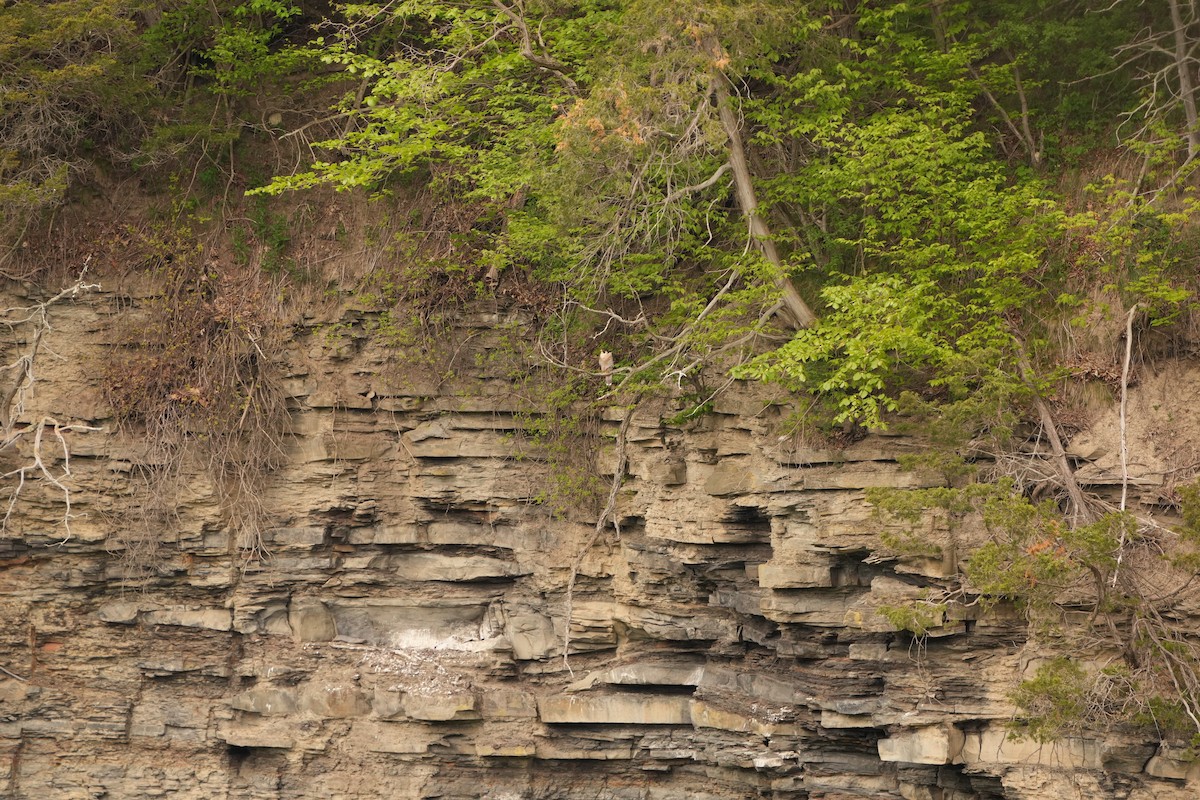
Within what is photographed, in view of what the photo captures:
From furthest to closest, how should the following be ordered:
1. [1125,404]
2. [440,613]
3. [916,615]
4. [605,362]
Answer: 1. [440,613]
2. [605,362]
3. [1125,404]
4. [916,615]

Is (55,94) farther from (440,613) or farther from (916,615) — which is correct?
(916,615)

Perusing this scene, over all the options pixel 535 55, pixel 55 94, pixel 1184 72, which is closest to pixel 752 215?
pixel 535 55

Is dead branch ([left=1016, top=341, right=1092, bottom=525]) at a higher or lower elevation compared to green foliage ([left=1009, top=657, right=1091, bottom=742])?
higher

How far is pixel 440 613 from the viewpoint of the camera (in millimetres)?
13867

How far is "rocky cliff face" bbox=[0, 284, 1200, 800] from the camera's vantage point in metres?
11.5

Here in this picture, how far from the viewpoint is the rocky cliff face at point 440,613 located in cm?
1152

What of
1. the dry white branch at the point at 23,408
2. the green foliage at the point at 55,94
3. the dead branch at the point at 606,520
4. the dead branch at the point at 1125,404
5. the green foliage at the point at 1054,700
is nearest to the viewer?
the green foliage at the point at 1054,700

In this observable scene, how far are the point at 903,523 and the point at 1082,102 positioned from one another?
16.5ft

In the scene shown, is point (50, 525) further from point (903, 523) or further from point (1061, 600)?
point (1061, 600)

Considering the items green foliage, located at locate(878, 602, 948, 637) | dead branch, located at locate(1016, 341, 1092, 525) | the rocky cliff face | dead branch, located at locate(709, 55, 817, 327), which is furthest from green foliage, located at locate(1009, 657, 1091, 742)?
dead branch, located at locate(709, 55, 817, 327)

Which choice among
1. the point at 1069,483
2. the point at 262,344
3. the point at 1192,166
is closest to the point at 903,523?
the point at 1069,483

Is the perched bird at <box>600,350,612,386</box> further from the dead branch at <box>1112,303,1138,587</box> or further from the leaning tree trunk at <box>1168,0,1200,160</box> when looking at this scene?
the leaning tree trunk at <box>1168,0,1200,160</box>

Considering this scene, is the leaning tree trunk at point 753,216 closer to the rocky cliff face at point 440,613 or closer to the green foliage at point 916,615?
the rocky cliff face at point 440,613

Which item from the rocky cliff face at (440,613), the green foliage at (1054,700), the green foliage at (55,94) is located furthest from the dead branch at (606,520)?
the green foliage at (55,94)
